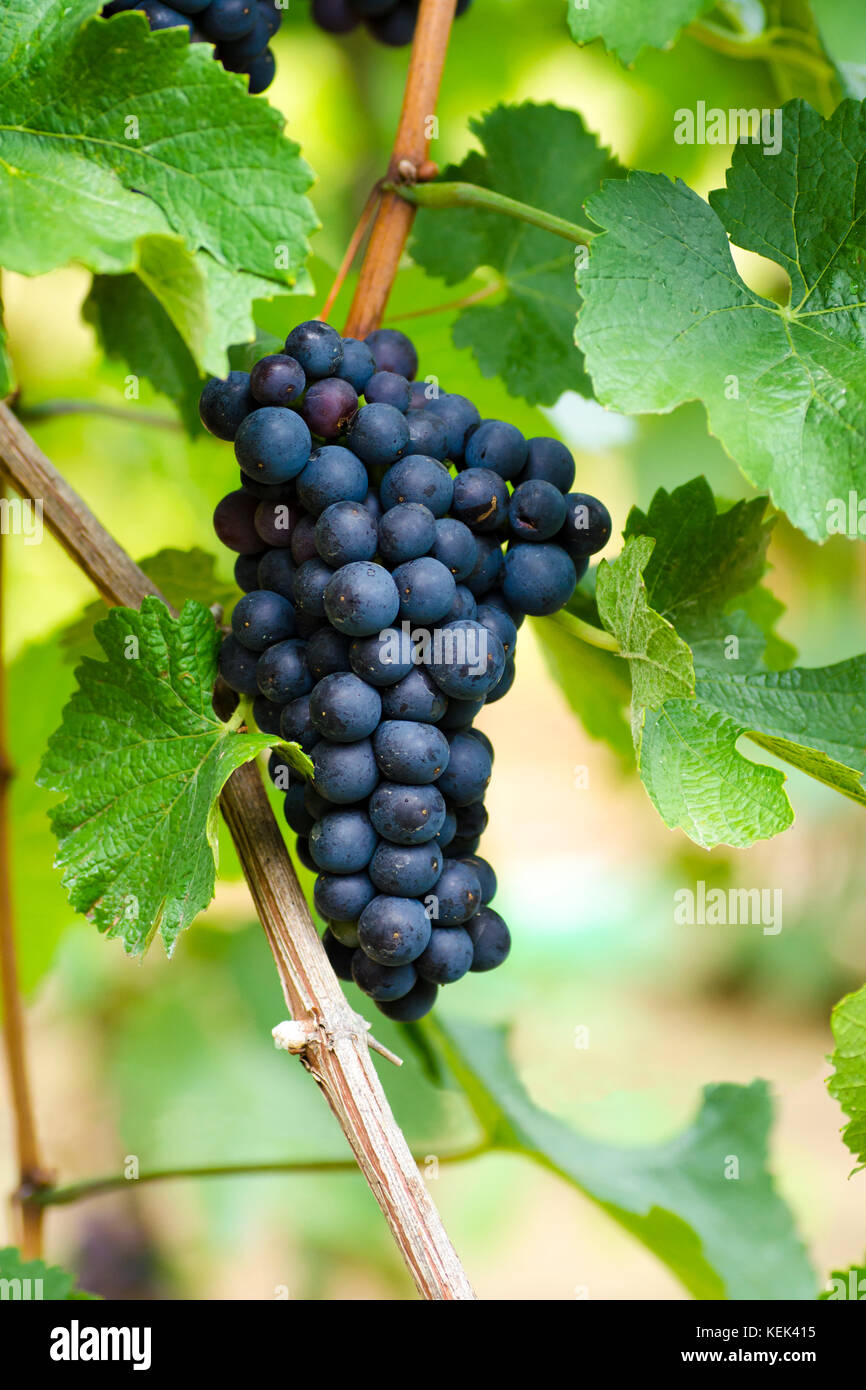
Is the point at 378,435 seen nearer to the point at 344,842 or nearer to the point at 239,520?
the point at 239,520

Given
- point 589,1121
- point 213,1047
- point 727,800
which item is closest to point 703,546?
point 727,800

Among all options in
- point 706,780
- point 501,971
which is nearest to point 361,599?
point 706,780

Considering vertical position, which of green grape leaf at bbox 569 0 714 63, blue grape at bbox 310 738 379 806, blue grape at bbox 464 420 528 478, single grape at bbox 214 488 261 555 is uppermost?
green grape leaf at bbox 569 0 714 63

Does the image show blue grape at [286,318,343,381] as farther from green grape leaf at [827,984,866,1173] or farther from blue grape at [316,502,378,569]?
green grape leaf at [827,984,866,1173]

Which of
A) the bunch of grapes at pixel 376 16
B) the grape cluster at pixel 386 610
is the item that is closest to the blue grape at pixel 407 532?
the grape cluster at pixel 386 610

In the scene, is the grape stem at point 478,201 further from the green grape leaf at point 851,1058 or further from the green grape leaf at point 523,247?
the green grape leaf at point 851,1058

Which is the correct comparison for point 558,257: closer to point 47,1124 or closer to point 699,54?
point 699,54

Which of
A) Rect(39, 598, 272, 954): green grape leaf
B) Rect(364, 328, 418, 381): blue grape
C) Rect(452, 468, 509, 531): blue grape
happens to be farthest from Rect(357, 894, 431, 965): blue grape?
Rect(364, 328, 418, 381): blue grape
